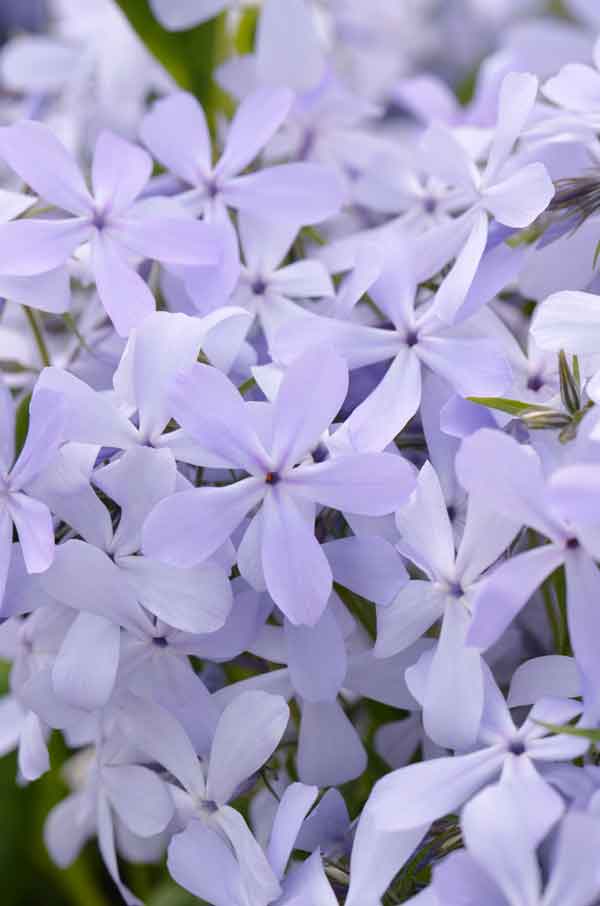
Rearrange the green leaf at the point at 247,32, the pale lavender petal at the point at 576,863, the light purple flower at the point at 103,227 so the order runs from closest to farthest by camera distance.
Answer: the pale lavender petal at the point at 576,863
the light purple flower at the point at 103,227
the green leaf at the point at 247,32

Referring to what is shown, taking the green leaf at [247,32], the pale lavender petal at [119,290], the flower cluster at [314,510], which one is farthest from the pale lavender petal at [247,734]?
the green leaf at [247,32]

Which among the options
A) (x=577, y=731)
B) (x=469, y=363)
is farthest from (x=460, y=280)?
(x=577, y=731)

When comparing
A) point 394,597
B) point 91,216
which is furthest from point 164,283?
point 394,597

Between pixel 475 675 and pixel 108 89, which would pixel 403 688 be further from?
pixel 108 89

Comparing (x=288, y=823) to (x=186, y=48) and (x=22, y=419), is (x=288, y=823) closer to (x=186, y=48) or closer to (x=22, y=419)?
(x=22, y=419)

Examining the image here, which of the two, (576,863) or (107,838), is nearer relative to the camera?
(576,863)

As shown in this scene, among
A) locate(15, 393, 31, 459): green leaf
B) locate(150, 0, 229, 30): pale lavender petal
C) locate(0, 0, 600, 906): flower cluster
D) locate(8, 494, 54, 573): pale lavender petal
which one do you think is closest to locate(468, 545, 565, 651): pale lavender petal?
locate(0, 0, 600, 906): flower cluster

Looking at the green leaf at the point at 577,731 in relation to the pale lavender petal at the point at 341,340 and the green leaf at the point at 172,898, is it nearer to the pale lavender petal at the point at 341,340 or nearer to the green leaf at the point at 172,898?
the pale lavender petal at the point at 341,340
